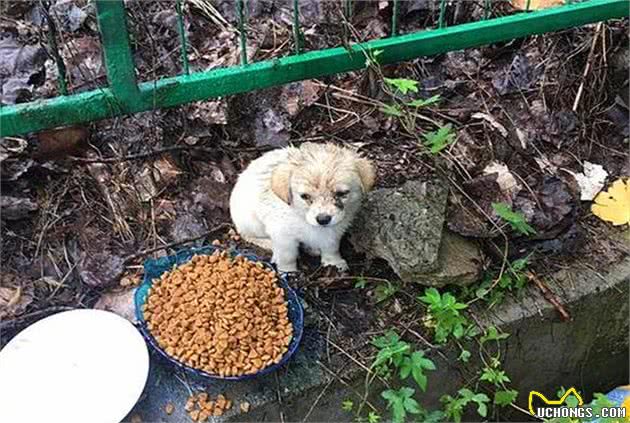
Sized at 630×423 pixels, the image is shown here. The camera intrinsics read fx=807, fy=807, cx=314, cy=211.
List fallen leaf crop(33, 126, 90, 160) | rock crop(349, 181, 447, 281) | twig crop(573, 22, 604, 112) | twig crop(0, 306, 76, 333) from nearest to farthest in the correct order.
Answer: twig crop(0, 306, 76, 333), rock crop(349, 181, 447, 281), fallen leaf crop(33, 126, 90, 160), twig crop(573, 22, 604, 112)

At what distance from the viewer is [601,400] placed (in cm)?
235

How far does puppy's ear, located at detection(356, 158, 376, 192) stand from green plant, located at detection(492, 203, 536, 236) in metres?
0.47

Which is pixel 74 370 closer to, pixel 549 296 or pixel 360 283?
pixel 360 283

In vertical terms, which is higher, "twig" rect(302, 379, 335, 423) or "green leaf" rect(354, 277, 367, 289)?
"green leaf" rect(354, 277, 367, 289)

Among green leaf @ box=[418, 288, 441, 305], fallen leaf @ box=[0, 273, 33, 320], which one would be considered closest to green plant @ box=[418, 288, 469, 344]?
green leaf @ box=[418, 288, 441, 305]

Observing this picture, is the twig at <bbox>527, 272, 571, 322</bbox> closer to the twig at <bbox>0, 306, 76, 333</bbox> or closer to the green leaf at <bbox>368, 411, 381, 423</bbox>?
the green leaf at <bbox>368, 411, 381, 423</bbox>

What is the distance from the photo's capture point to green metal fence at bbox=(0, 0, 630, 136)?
2.34m

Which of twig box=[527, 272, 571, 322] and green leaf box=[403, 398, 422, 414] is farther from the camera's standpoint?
twig box=[527, 272, 571, 322]

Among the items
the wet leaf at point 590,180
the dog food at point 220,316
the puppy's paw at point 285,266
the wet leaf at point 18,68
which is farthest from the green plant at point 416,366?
the wet leaf at point 18,68

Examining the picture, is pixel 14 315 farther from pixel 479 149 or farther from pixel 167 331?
pixel 479 149

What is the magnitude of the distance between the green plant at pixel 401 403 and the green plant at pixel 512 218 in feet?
2.14

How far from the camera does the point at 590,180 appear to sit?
10.0 feet

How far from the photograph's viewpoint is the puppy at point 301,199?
8.01 feet

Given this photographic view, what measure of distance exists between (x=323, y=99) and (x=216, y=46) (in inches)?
20.4
